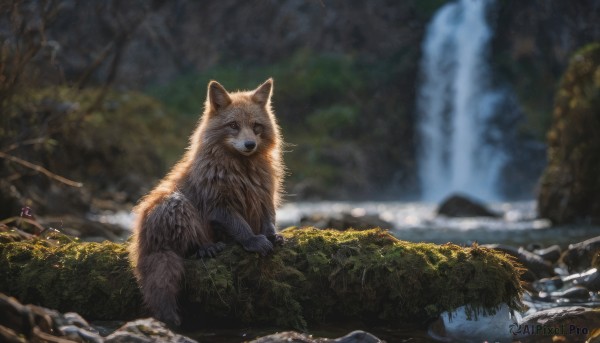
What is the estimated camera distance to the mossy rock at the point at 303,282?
5.71m

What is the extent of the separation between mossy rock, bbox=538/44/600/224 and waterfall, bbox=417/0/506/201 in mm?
19064

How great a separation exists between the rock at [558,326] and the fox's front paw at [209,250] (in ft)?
8.94

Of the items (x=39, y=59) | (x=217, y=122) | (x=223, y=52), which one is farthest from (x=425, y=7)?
(x=217, y=122)

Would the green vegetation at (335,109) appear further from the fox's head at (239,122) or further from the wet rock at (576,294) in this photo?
the fox's head at (239,122)

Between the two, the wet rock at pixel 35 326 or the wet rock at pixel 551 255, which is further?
the wet rock at pixel 551 255

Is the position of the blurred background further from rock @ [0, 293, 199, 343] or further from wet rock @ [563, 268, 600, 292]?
rock @ [0, 293, 199, 343]

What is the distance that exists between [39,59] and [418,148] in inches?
1146

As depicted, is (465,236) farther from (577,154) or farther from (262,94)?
(262,94)

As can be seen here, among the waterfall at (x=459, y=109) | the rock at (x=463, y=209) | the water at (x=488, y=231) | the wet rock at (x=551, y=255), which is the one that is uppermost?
the waterfall at (x=459, y=109)

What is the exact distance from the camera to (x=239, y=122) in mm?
6461

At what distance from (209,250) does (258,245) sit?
0.47 meters

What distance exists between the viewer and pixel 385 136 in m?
44.6

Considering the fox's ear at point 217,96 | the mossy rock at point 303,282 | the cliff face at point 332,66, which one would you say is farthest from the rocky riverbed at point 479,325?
the cliff face at point 332,66

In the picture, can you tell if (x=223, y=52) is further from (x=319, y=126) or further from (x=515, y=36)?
(x=515, y=36)
